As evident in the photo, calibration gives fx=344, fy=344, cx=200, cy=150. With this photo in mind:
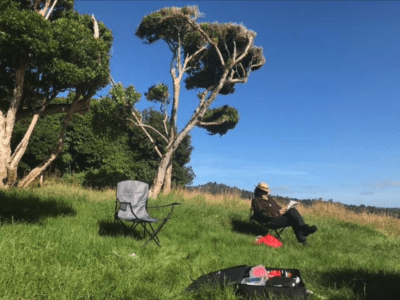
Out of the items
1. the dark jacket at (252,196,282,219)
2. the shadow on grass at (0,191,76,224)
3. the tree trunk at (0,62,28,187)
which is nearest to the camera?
the shadow on grass at (0,191,76,224)

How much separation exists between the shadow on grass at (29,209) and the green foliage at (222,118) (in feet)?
25.8

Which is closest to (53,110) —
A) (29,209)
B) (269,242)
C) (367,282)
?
(29,209)

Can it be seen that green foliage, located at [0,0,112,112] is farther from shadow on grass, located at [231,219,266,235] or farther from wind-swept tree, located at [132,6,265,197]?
shadow on grass, located at [231,219,266,235]

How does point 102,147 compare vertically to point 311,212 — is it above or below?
above

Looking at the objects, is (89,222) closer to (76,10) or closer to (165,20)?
(76,10)

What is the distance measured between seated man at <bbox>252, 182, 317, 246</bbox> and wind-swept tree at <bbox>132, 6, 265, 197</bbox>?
18.3ft

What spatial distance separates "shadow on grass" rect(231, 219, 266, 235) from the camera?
6.82 metres

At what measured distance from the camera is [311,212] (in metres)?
10.5

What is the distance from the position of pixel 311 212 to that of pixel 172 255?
7343 millimetres

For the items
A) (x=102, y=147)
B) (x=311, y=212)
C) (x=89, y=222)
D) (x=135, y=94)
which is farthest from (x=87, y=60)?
(x=311, y=212)

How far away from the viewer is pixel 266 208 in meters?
6.31

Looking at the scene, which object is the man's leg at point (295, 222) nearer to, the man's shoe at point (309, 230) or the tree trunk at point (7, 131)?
the man's shoe at point (309, 230)

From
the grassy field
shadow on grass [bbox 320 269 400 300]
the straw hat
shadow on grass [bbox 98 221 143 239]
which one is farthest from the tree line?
shadow on grass [bbox 320 269 400 300]

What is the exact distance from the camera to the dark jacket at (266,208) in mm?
6098
